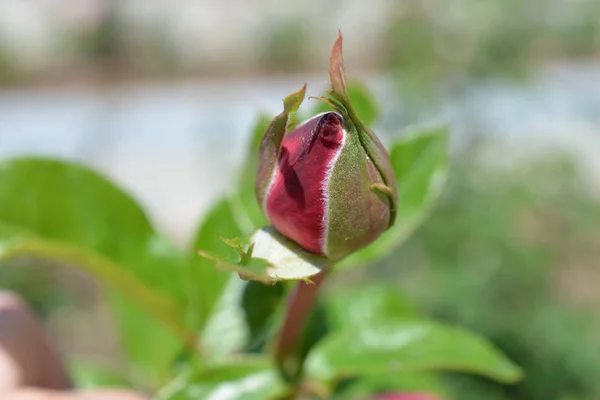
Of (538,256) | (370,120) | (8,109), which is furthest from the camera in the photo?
(8,109)

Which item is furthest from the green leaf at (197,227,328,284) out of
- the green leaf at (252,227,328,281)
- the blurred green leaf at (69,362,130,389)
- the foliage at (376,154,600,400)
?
the foliage at (376,154,600,400)

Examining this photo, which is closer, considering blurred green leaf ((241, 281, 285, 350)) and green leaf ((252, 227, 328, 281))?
green leaf ((252, 227, 328, 281))

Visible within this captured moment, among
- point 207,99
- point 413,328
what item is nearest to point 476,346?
point 413,328

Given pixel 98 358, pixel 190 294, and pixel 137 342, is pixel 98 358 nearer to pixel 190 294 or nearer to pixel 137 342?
pixel 137 342

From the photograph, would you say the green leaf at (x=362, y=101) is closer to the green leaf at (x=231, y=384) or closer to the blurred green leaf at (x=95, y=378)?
the green leaf at (x=231, y=384)

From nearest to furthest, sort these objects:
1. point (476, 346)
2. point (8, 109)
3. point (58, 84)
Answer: point (476, 346)
point (8, 109)
point (58, 84)

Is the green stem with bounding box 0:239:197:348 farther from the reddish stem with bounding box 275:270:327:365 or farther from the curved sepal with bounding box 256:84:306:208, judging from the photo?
the curved sepal with bounding box 256:84:306:208
